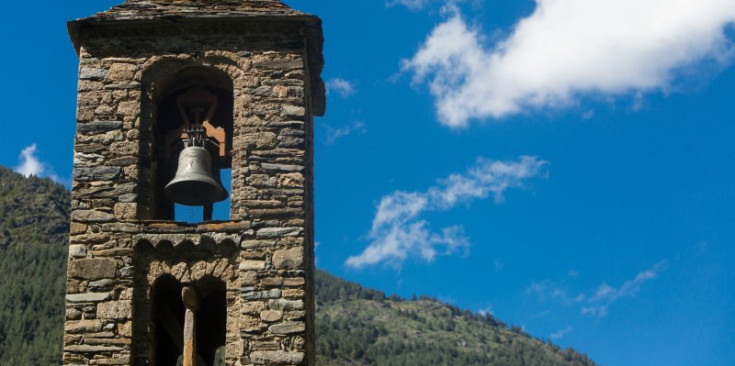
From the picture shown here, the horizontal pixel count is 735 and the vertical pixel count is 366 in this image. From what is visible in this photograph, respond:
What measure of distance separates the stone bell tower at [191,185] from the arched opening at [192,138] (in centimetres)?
2

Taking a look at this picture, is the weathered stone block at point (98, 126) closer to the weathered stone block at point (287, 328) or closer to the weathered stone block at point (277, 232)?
the weathered stone block at point (277, 232)

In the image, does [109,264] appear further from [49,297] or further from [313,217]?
[49,297]

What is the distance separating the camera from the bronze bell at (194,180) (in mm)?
12008

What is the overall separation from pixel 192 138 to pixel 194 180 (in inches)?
24.1

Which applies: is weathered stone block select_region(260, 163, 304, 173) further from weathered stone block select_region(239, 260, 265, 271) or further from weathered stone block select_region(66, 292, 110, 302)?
weathered stone block select_region(66, 292, 110, 302)

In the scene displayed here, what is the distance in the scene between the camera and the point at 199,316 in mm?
12586

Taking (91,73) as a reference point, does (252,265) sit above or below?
below

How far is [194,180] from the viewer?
39.2ft

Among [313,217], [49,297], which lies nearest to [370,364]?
[49,297]

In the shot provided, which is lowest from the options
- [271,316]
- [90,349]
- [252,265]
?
[90,349]

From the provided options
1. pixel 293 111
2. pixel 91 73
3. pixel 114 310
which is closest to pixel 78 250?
pixel 114 310

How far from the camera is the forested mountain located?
2584 inches

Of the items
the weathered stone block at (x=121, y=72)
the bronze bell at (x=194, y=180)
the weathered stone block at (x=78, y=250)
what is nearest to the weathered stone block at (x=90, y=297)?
the weathered stone block at (x=78, y=250)

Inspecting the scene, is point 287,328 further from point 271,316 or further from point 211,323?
point 211,323
